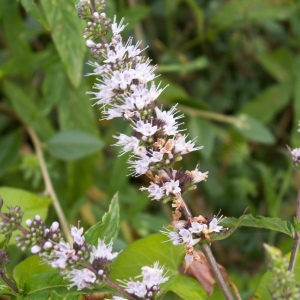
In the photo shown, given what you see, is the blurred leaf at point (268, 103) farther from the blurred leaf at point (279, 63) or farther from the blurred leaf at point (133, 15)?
the blurred leaf at point (133, 15)

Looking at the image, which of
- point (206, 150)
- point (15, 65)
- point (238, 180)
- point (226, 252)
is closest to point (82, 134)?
point (15, 65)

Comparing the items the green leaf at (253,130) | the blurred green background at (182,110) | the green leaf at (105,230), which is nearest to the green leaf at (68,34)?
the blurred green background at (182,110)

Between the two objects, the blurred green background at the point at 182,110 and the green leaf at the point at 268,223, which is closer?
the green leaf at the point at 268,223

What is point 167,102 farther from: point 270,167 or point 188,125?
point 270,167

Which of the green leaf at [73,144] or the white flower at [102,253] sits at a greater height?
the white flower at [102,253]

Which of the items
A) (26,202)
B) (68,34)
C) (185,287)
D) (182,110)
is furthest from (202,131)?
(185,287)

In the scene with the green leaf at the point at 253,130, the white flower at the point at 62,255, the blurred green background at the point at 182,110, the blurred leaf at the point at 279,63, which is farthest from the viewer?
the blurred leaf at the point at 279,63
